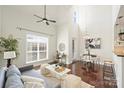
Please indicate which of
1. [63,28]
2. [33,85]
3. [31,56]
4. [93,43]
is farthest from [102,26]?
[33,85]

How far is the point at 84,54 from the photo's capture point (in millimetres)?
4309

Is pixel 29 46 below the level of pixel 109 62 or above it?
above

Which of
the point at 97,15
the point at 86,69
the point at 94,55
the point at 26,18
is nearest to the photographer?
the point at 26,18

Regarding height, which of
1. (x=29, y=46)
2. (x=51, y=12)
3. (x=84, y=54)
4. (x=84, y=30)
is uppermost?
(x=51, y=12)

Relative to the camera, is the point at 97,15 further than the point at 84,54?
No

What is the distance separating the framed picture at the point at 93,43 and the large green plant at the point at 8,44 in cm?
244

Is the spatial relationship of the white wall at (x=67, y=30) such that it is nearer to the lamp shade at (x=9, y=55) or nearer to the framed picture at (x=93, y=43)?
the framed picture at (x=93, y=43)

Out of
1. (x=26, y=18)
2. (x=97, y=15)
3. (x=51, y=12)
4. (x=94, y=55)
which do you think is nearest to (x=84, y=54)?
(x=94, y=55)

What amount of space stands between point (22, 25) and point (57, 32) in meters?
1.18

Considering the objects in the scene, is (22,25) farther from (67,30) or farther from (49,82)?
(49,82)

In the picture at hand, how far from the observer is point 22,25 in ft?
11.7

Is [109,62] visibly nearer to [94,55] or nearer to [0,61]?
[94,55]

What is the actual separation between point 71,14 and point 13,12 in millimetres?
1860

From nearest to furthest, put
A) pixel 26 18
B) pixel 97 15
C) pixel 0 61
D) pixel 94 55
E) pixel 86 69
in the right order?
Result: pixel 0 61 → pixel 26 18 → pixel 97 15 → pixel 94 55 → pixel 86 69
